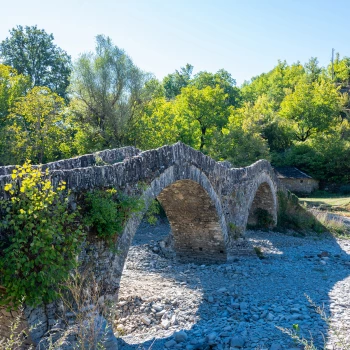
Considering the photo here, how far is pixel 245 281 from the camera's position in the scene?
1124cm

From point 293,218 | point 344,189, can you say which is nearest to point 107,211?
point 293,218

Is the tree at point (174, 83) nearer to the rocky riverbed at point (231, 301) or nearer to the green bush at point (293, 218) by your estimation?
the green bush at point (293, 218)

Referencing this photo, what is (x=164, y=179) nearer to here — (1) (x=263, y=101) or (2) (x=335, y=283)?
(2) (x=335, y=283)

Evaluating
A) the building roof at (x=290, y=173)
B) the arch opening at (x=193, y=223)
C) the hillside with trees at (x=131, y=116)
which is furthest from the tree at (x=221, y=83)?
the arch opening at (x=193, y=223)

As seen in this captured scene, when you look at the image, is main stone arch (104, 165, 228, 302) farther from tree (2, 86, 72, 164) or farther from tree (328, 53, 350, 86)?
tree (328, 53, 350, 86)

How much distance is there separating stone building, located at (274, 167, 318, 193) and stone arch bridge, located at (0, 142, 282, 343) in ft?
60.5

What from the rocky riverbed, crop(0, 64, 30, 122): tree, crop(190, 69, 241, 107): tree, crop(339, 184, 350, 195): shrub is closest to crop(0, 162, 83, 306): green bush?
the rocky riverbed

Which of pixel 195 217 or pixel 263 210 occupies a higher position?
pixel 195 217

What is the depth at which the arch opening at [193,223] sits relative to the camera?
12.1 metres

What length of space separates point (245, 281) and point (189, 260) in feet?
8.45

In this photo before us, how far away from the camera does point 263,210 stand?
813 inches

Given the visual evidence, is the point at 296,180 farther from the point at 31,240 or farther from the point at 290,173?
the point at 31,240

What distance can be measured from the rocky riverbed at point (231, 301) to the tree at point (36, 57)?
87.5ft

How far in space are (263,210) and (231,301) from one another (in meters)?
11.5
